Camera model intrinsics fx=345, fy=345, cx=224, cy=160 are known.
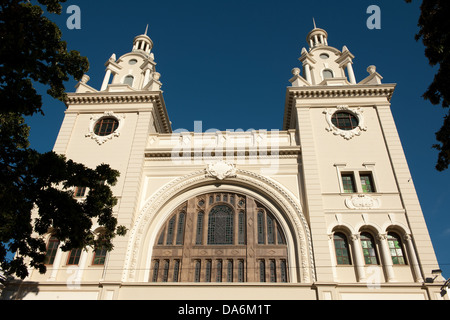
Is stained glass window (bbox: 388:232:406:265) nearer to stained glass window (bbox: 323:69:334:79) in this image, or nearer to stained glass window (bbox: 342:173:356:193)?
stained glass window (bbox: 342:173:356:193)

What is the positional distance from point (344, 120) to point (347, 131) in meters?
1.20

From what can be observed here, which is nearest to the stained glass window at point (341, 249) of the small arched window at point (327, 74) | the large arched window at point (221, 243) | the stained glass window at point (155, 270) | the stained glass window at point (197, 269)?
the large arched window at point (221, 243)

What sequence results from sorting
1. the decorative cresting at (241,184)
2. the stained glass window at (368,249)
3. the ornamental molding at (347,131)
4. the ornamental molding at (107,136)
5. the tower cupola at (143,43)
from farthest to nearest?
the tower cupola at (143,43), the ornamental molding at (107,136), the ornamental molding at (347,131), the stained glass window at (368,249), the decorative cresting at (241,184)

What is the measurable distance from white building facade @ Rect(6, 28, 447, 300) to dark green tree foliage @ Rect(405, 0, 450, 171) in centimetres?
729

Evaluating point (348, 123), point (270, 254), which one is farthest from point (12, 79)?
point (348, 123)

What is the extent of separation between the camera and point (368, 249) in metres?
18.3

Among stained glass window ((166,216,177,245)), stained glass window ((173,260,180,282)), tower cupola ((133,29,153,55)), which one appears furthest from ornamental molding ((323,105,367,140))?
tower cupola ((133,29,153,55))

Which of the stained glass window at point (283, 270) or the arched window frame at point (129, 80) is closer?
the stained glass window at point (283, 270)

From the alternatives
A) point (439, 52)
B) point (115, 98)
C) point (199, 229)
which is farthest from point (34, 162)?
point (439, 52)

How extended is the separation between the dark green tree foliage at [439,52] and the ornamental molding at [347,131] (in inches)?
384

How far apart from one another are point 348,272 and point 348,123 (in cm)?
1006

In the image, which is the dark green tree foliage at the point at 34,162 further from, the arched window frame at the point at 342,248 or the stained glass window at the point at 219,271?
the arched window frame at the point at 342,248

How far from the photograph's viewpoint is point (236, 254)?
18.8m

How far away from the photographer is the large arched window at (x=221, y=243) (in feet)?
59.8
